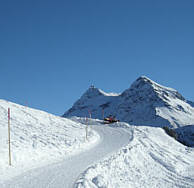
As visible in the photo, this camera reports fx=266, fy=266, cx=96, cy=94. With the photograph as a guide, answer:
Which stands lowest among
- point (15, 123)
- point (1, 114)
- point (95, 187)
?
point (95, 187)

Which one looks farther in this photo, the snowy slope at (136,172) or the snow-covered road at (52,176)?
the snowy slope at (136,172)

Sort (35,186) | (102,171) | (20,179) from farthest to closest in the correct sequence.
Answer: (102,171) → (20,179) → (35,186)

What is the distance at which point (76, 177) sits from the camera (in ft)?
41.4

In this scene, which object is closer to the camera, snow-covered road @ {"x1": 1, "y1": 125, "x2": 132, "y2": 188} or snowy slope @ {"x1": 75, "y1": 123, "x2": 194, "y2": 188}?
snow-covered road @ {"x1": 1, "y1": 125, "x2": 132, "y2": 188}

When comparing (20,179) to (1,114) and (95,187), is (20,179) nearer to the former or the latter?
(95,187)

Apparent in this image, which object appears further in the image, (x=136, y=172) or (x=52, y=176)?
(x=136, y=172)

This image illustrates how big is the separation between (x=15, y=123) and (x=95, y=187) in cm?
2287

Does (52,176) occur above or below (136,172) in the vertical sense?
below

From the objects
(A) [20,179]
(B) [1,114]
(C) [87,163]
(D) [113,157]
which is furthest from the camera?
(B) [1,114]

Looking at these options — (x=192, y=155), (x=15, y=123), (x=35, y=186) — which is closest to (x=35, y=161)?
(x=35, y=186)

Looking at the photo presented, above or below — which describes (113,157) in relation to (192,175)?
above

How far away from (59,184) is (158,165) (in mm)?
11951

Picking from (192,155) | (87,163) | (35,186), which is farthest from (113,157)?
(192,155)

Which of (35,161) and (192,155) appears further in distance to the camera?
(192,155)
